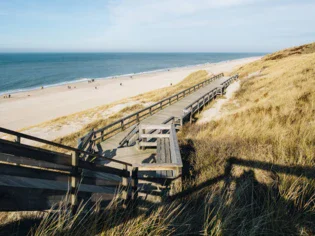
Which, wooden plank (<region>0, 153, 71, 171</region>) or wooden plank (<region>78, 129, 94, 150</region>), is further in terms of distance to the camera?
wooden plank (<region>78, 129, 94, 150</region>)

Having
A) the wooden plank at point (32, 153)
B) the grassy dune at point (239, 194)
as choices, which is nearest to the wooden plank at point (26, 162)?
the wooden plank at point (32, 153)

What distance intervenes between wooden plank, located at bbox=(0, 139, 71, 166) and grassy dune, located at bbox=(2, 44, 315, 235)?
703 mm

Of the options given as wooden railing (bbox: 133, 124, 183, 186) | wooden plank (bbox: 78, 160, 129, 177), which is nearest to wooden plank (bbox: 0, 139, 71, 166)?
wooden plank (bbox: 78, 160, 129, 177)

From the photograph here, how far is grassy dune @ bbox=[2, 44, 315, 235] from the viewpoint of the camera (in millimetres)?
2988

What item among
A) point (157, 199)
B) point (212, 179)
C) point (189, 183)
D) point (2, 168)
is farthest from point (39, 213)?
point (212, 179)

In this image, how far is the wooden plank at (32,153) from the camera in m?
2.30

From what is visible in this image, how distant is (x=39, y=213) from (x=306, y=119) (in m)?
7.88

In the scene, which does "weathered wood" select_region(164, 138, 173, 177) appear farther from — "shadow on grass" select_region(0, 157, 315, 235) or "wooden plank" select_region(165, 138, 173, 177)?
"shadow on grass" select_region(0, 157, 315, 235)

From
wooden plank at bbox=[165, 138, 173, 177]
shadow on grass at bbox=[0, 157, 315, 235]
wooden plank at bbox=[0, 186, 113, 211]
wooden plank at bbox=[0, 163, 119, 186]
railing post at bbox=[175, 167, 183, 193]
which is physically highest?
wooden plank at bbox=[0, 163, 119, 186]

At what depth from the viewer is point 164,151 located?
7570mm

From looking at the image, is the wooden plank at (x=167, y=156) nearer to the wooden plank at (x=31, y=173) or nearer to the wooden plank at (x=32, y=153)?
the wooden plank at (x=31, y=173)

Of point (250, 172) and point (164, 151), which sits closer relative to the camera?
point (250, 172)

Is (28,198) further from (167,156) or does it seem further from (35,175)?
(167,156)

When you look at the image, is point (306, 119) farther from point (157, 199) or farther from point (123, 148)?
point (123, 148)
